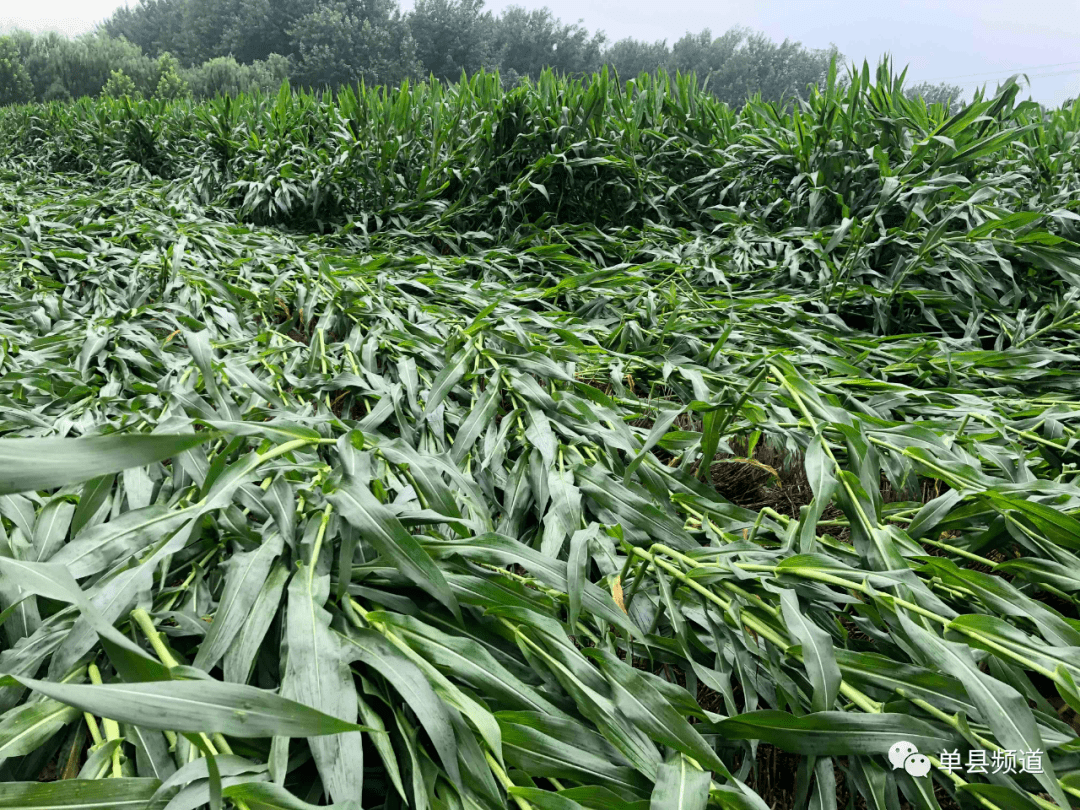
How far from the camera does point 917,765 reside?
658mm

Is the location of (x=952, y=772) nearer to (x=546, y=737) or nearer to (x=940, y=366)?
(x=546, y=737)

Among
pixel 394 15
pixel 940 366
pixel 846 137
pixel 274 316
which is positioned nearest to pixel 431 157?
pixel 274 316

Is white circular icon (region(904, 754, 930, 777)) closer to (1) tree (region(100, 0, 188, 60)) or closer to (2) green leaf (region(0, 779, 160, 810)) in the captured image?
(2) green leaf (region(0, 779, 160, 810))

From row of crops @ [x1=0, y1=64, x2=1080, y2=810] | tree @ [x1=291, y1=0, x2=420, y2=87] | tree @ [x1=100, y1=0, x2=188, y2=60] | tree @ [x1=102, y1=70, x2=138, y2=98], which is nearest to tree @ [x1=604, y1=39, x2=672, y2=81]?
tree @ [x1=291, y1=0, x2=420, y2=87]

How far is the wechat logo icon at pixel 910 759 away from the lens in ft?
2.15

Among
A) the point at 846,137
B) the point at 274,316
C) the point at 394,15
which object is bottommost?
the point at 274,316

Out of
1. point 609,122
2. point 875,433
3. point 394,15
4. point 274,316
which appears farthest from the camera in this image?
point 394,15

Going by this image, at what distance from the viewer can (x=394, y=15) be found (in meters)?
40.3

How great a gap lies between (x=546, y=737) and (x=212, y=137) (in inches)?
208

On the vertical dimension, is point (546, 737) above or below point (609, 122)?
below

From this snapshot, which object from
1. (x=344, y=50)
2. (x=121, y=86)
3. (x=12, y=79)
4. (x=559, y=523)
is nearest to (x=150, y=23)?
(x=344, y=50)

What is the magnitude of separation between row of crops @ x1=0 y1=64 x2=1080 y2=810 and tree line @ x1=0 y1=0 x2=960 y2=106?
2113 cm

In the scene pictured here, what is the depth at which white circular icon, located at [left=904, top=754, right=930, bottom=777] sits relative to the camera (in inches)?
25.8

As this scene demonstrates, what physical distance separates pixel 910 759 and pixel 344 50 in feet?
134
